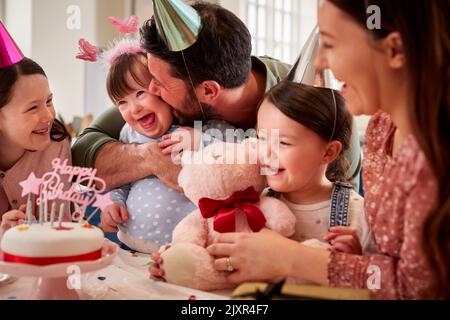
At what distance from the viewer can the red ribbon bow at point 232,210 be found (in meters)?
0.96

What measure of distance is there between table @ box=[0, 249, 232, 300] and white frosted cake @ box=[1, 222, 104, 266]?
0.37 feet

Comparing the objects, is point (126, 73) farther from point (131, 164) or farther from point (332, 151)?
point (332, 151)

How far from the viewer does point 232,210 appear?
38.0 inches

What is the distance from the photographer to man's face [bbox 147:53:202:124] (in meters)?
1.06

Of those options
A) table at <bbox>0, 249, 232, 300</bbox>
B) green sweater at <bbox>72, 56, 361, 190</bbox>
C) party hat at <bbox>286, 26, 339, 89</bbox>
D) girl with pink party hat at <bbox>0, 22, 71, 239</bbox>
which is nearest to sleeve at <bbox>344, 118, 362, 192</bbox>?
green sweater at <bbox>72, 56, 361, 190</bbox>

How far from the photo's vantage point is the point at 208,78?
3.45 ft

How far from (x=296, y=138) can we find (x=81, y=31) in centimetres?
51

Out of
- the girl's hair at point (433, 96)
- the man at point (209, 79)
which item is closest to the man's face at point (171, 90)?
the man at point (209, 79)

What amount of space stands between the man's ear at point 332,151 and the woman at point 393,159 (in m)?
0.05

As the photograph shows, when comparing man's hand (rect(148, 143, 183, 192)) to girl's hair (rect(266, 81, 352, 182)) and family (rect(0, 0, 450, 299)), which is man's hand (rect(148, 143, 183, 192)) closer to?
family (rect(0, 0, 450, 299))

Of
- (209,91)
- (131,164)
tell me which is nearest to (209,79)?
(209,91)

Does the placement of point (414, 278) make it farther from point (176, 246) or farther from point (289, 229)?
point (176, 246)

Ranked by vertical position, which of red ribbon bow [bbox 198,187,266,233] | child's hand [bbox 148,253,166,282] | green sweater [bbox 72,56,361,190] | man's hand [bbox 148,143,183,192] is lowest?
child's hand [bbox 148,253,166,282]
